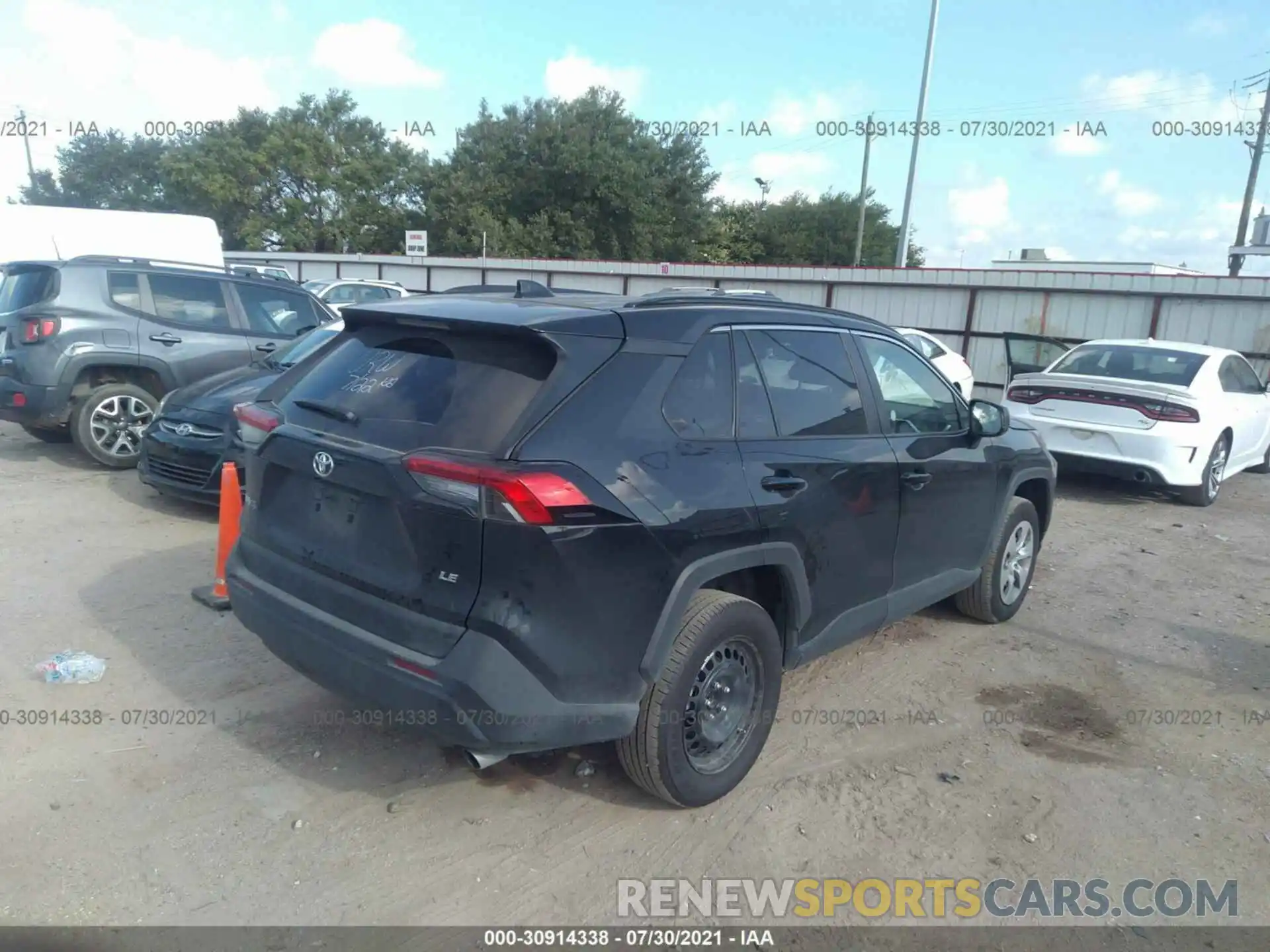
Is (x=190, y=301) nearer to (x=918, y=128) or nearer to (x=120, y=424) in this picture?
(x=120, y=424)

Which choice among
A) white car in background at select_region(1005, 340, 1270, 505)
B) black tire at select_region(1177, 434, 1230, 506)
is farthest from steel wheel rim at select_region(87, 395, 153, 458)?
black tire at select_region(1177, 434, 1230, 506)

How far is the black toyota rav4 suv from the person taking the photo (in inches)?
110

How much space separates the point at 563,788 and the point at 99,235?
47.6ft

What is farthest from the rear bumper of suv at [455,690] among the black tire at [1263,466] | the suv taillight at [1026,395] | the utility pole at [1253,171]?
the utility pole at [1253,171]

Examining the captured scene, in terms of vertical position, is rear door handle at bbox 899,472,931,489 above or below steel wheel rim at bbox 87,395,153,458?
above

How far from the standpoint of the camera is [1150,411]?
8594mm

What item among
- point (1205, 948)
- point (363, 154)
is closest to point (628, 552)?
point (1205, 948)

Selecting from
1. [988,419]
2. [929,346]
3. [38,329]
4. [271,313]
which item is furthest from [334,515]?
[929,346]

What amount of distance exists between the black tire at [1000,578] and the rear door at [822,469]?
139 centimetres

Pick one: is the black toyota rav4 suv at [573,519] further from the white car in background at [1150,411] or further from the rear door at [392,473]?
the white car in background at [1150,411]

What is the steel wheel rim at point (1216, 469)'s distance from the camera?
8.97m

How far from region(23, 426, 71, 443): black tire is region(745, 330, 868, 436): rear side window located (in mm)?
7819

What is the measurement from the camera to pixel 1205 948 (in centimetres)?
293

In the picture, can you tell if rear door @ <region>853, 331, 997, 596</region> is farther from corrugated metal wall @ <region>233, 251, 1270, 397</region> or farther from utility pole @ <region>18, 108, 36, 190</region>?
utility pole @ <region>18, 108, 36, 190</region>
